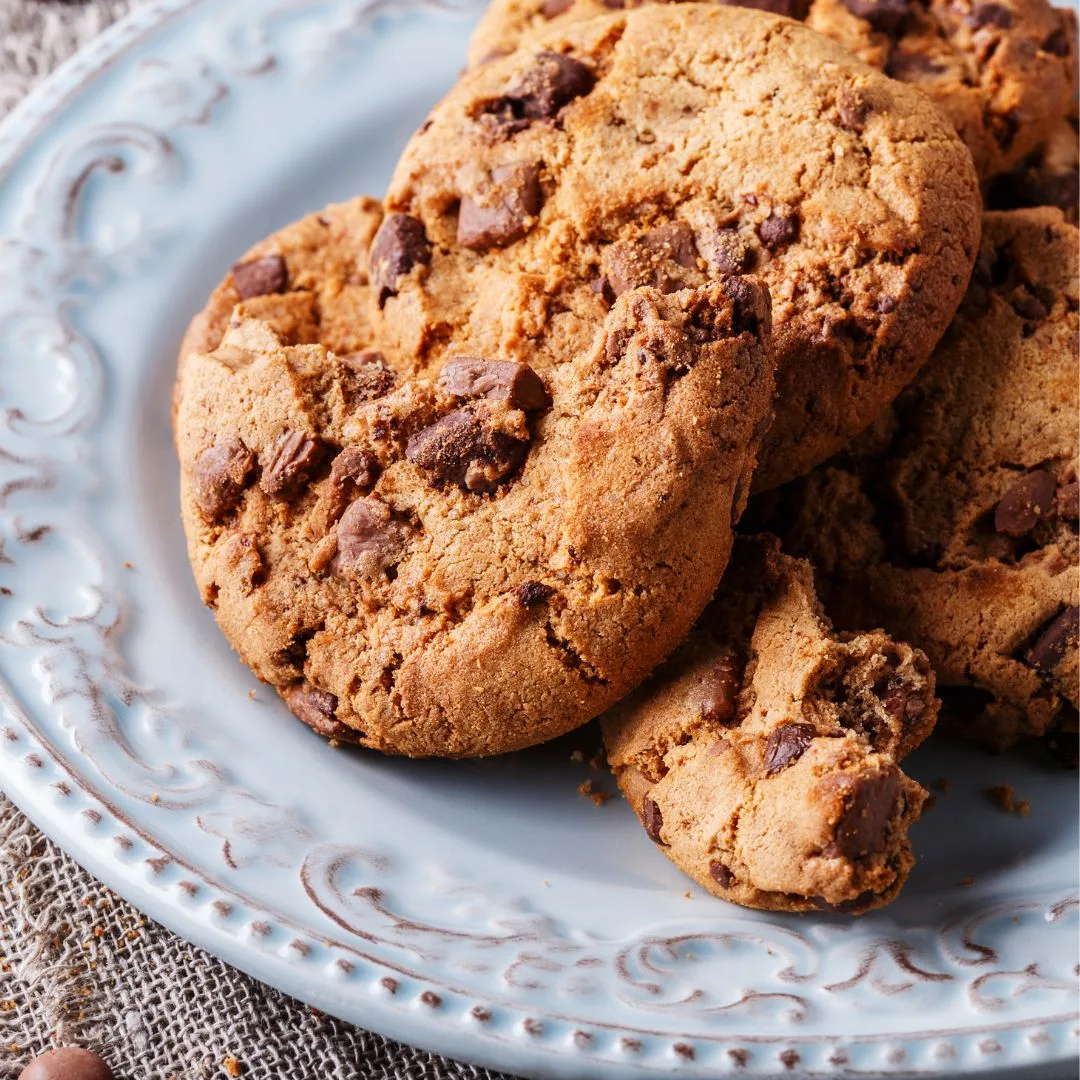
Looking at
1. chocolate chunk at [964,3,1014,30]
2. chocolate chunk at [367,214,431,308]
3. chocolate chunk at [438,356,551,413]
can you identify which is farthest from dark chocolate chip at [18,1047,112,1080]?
chocolate chunk at [964,3,1014,30]

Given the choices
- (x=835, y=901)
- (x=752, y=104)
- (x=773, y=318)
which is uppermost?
(x=752, y=104)

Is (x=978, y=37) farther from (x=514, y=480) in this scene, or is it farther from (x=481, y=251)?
(x=514, y=480)

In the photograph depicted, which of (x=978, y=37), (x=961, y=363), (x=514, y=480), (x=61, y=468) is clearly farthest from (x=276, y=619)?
(x=978, y=37)

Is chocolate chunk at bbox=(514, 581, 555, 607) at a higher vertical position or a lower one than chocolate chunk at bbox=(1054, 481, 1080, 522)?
higher

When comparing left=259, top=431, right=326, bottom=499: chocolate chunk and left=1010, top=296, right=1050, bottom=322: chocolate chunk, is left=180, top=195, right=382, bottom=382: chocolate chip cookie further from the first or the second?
left=1010, top=296, right=1050, bottom=322: chocolate chunk

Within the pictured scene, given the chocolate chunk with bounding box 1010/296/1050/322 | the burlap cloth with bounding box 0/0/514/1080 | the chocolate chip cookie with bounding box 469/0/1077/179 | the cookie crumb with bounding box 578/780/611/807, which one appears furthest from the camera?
the chocolate chip cookie with bounding box 469/0/1077/179

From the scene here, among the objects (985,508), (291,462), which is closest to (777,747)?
(985,508)

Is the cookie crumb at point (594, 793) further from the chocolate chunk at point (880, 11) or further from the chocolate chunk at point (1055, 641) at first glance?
the chocolate chunk at point (880, 11)

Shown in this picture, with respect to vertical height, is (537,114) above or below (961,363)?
above
